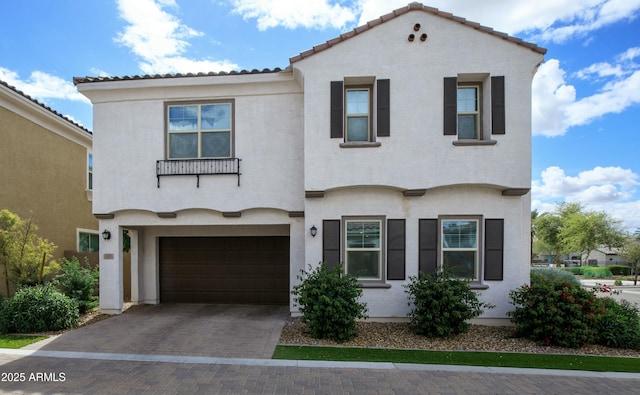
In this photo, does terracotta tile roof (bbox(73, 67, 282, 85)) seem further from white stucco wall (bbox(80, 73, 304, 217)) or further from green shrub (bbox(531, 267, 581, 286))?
green shrub (bbox(531, 267, 581, 286))

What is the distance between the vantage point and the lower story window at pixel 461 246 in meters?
7.81

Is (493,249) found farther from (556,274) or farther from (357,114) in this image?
Result: (357,114)

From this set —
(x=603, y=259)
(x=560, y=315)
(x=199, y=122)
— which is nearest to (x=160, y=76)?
(x=199, y=122)

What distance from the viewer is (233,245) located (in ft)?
32.6

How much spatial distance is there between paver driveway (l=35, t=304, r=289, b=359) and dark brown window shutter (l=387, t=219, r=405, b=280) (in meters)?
3.06

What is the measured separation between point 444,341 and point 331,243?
3288 millimetres

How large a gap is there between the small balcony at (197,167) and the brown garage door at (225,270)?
251 cm

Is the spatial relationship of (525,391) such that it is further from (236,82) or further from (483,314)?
(236,82)

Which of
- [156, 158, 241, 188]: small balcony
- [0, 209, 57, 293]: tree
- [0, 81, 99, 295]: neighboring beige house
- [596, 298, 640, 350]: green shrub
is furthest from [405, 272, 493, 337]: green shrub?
[0, 81, 99, 295]: neighboring beige house

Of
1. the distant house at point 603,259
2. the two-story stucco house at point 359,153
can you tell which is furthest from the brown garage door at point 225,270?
the distant house at point 603,259

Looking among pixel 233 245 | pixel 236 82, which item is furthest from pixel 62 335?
pixel 236 82

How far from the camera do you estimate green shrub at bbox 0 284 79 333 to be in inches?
283

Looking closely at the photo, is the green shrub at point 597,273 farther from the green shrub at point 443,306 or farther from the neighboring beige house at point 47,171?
the neighboring beige house at point 47,171

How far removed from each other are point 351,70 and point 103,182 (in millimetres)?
7360
